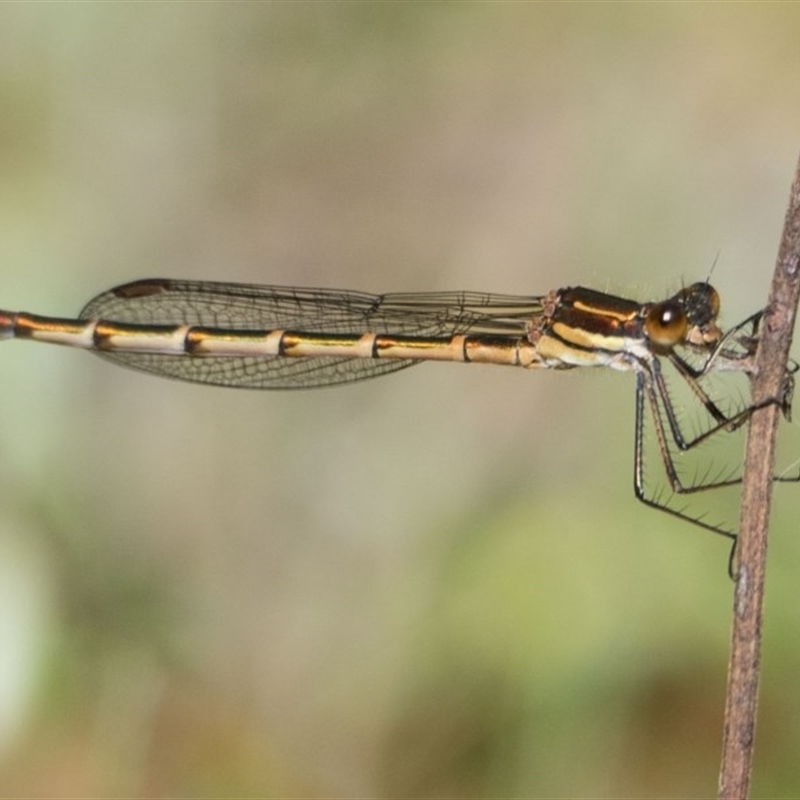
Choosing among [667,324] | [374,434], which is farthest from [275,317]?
[667,324]

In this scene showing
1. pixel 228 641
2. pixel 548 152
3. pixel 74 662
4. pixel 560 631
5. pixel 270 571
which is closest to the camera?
pixel 560 631

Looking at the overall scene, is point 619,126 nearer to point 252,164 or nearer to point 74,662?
point 252,164


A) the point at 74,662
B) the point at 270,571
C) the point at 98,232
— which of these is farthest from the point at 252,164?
the point at 74,662

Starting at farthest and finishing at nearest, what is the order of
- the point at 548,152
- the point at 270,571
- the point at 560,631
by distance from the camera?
1. the point at 548,152
2. the point at 270,571
3. the point at 560,631

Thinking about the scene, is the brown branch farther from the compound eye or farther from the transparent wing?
the transparent wing

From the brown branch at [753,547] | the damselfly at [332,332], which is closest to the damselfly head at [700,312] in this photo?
the damselfly at [332,332]

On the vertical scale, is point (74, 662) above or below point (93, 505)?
below

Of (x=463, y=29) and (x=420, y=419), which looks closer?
(x=420, y=419)

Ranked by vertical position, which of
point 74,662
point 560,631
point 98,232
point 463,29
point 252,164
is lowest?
point 74,662

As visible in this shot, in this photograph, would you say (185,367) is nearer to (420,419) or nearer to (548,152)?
(420,419)
